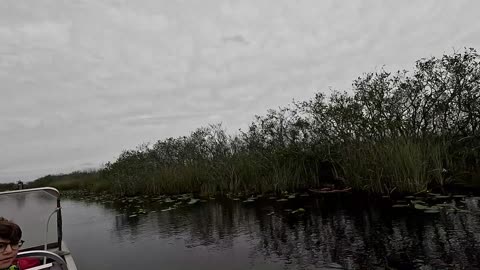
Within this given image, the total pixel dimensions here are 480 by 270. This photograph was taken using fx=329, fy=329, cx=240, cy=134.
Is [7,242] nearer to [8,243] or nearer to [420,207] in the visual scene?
[8,243]

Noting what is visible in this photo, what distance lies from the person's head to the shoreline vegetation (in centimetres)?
1051


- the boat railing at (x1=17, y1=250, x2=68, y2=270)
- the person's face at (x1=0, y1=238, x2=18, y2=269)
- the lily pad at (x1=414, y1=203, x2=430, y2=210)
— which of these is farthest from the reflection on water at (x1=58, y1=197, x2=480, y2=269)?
the person's face at (x1=0, y1=238, x2=18, y2=269)

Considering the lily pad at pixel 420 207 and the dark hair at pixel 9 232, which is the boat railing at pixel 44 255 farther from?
the lily pad at pixel 420 207

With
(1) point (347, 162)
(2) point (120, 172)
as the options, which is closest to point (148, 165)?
(2) point (120, 172)

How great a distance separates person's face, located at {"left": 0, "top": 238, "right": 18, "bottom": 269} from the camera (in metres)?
2.52

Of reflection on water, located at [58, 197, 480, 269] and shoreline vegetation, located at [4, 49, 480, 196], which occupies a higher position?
shoreline vegetation, located at [4, 49, 480, 196]

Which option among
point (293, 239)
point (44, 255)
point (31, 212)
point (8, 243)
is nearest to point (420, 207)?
point (293, 239)

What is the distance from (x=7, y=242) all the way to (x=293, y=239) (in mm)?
5632

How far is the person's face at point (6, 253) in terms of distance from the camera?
2.52 metres

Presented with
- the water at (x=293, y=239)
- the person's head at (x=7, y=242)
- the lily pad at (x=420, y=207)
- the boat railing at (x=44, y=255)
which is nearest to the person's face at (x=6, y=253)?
the person's head at (x=7, y=242)

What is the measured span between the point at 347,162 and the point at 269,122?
5.43 m

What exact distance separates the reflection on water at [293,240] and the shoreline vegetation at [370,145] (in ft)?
6.21

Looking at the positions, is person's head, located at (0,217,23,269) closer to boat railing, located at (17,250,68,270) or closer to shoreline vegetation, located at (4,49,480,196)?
boat railing, located at (17,250,68,270)

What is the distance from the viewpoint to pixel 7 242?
254 centimetres
